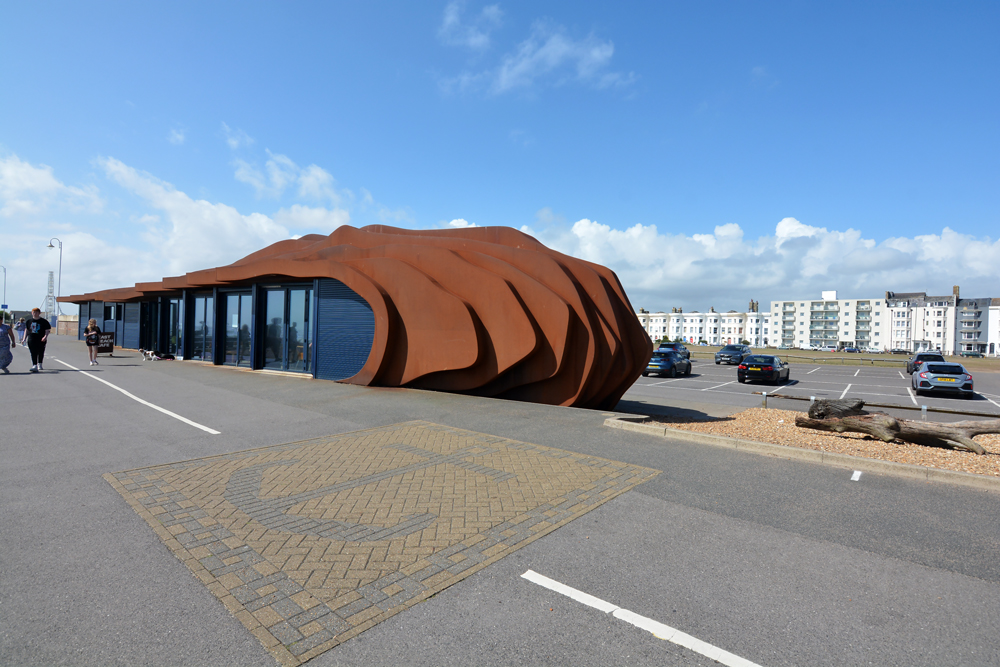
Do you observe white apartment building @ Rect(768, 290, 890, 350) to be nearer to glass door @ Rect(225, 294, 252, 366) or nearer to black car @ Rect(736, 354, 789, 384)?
black car @ Rect(736, 354, 789, 384)

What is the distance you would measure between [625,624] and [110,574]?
133 inches

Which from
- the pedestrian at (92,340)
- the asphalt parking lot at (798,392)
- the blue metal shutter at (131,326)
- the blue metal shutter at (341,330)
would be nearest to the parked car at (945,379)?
the asphalt parking lot at (798,392)

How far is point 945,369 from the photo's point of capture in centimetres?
2064

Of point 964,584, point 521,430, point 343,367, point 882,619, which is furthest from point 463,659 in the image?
point 343,367

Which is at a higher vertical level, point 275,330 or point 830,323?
point 830,323

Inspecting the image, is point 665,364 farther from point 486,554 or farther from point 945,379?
point 486,554

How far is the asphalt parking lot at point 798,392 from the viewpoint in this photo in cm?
1641

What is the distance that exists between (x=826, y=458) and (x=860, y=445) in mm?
1271

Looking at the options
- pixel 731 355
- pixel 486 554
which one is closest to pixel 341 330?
pixel 486 554

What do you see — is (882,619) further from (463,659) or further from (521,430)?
(521,430)

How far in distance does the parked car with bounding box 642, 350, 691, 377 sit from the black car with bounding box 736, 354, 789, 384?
333cm

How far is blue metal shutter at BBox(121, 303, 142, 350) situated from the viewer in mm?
29766

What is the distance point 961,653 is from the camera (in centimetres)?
280

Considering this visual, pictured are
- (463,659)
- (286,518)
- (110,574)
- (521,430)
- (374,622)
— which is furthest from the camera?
(521,430)
